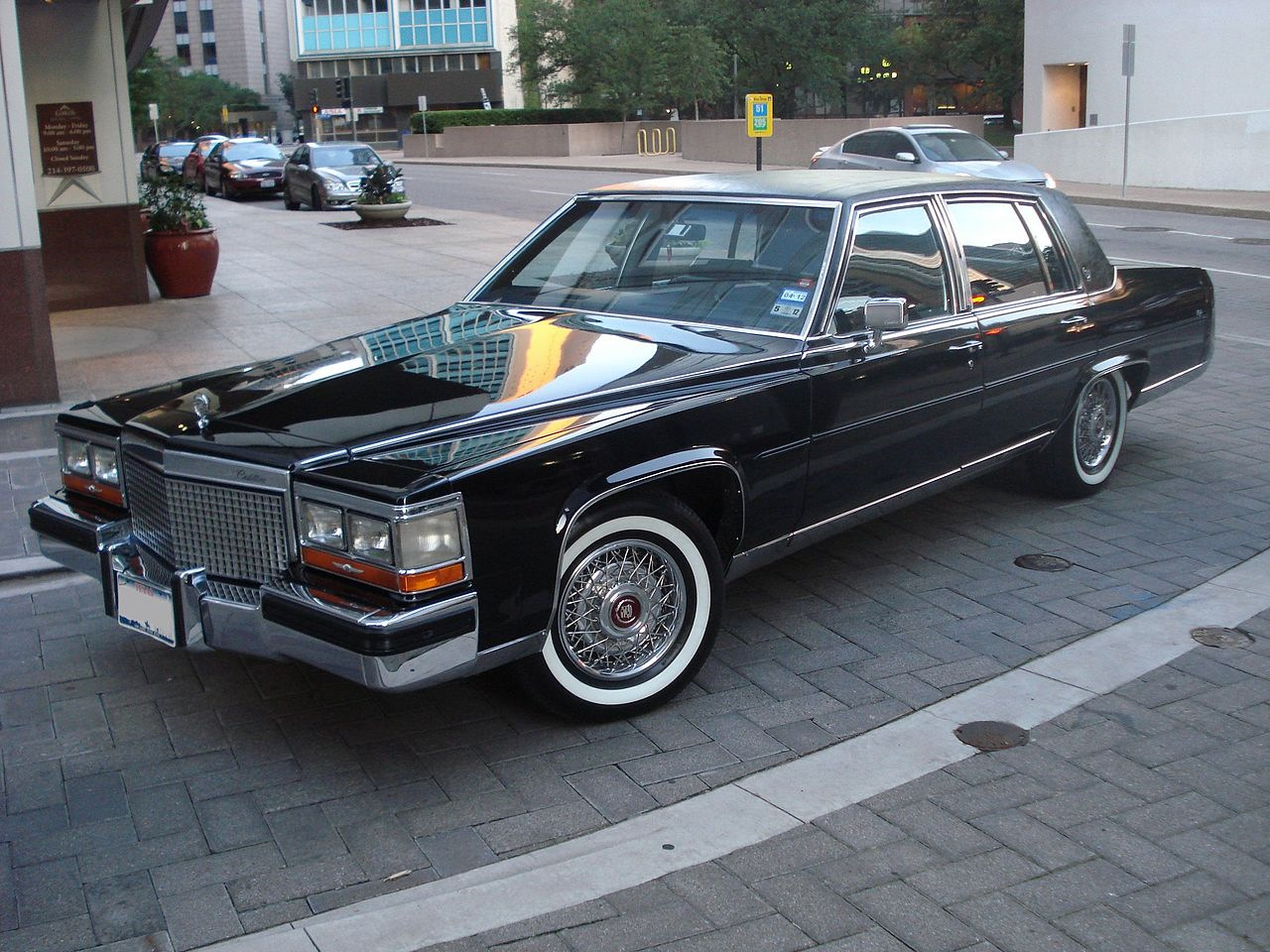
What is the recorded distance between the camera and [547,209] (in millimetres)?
26094

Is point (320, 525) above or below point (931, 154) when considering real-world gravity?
below

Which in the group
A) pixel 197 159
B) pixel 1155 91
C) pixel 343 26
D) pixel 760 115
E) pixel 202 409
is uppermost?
pixel 343 26

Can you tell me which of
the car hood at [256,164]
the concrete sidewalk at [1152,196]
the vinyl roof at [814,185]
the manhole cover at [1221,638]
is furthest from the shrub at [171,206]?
the car hood at [256,164]

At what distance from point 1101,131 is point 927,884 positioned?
2836 centimetres

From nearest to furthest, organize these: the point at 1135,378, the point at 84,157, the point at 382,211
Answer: the point at 1135,378 → the point at 84,157 → the point at 382,211

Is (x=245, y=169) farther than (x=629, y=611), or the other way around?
(x=245, y=169)

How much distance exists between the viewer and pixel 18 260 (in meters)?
8.90

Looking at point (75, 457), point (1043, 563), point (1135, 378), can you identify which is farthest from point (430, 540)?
point (1135, 378)

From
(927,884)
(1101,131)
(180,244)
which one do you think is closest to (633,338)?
(927,884)

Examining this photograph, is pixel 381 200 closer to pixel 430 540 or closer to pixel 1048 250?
pixel 1048 250

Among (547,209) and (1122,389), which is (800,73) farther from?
(1122,389)

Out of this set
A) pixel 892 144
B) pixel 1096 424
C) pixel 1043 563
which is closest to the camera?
pixel 1043 563

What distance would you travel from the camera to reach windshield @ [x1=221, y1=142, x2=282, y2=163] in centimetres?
3294

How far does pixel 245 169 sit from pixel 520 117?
83.7 feet
